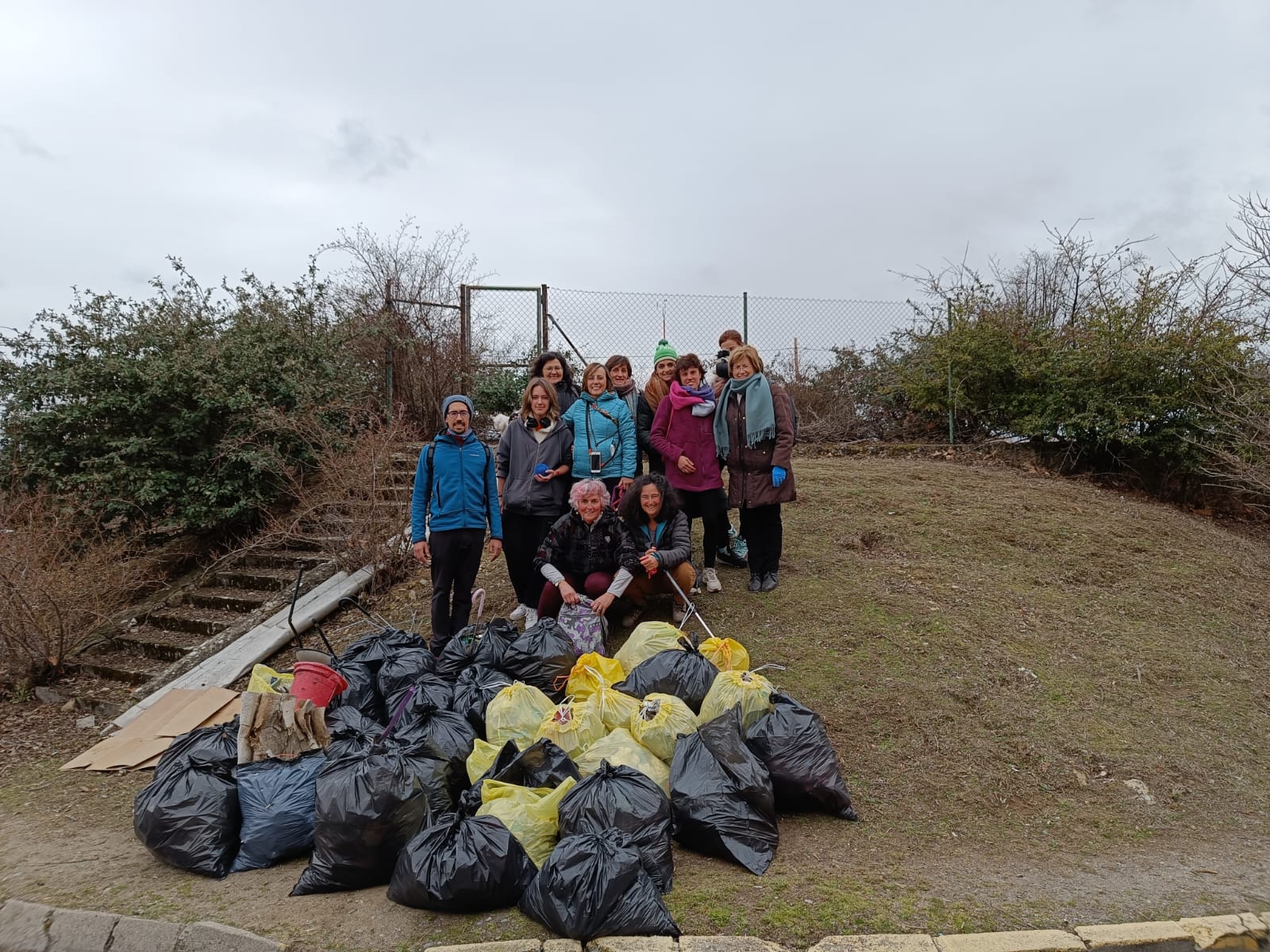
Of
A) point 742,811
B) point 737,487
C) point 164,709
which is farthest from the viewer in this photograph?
point 737,487

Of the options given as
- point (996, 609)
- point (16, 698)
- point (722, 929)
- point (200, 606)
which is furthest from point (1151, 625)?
point (16, 698)

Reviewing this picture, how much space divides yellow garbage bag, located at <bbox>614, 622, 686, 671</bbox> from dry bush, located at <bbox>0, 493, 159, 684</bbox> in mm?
4532

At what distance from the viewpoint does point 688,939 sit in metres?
2.67

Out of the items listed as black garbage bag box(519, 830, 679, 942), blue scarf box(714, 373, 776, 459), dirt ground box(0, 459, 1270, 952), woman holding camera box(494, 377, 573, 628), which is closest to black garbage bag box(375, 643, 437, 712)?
woman holding camera box(494, 377, 573, 628)

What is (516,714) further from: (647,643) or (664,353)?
(664,353)

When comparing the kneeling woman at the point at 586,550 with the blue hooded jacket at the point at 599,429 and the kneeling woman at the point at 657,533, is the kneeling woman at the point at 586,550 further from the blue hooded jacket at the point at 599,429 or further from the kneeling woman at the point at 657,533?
the blue hooded jacket at the point at 599,429

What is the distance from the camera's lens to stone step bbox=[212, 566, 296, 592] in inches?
295

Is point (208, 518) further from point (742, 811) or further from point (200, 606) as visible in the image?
point (742, 811)

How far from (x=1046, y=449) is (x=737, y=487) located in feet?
22.7

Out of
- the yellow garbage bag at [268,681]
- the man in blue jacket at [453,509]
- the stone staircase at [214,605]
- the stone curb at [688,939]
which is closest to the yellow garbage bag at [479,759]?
the stone curb at [688,939]

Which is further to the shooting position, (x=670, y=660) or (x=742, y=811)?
(x=670, y=660)

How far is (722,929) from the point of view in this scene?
2.77 metres

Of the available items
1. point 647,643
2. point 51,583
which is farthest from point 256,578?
point 647,643

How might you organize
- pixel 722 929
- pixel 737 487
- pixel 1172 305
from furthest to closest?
pixel 1172 305 < pixel 737 487 < pixel 722 929
